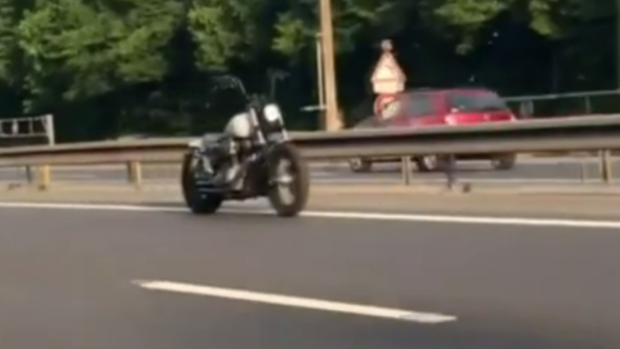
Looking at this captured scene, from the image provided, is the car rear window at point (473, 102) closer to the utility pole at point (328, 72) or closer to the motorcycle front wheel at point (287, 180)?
the utility pole at point (328, 72)

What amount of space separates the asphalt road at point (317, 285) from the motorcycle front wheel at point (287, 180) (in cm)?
37

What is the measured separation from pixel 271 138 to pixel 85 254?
2747mm

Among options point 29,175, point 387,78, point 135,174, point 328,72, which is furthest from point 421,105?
point 328,72

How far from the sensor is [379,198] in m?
18.1

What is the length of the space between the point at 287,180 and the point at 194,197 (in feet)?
6.13

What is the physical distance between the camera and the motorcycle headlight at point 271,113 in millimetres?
16688

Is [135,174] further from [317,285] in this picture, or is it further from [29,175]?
[317,285]

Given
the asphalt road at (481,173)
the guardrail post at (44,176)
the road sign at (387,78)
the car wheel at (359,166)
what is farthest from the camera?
the road sign at (387,78)

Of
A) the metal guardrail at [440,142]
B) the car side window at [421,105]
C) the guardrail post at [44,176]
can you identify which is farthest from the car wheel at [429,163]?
the car side window at [421,105]

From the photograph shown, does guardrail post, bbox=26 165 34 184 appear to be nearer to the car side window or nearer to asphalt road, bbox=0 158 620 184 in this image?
asphalt road, bbox=0 158 620 184

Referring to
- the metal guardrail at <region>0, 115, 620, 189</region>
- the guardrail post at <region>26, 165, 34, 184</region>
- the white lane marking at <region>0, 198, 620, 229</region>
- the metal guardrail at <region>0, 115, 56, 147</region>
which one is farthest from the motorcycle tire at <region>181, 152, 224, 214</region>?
the metal guardrail at <region>0, 115, 56, 147</region>

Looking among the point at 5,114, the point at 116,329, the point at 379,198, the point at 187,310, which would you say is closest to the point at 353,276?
the point at 187,310

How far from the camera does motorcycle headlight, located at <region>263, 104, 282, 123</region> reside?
16688mm

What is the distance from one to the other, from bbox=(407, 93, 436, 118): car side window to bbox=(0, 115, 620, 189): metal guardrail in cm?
835
